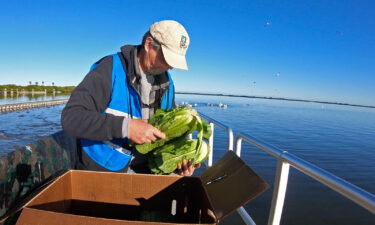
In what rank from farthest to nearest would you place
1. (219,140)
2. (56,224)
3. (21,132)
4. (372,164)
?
1. (21,132)
2. (219,140)
3. (372,164)
4. (56,224)

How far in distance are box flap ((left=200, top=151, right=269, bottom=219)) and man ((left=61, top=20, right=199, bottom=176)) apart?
385mm

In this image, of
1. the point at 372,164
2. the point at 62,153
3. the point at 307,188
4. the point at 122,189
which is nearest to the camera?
the point at 122,189

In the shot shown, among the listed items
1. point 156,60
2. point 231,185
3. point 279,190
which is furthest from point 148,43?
point 279,190

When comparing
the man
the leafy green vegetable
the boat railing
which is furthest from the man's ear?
the boat railing

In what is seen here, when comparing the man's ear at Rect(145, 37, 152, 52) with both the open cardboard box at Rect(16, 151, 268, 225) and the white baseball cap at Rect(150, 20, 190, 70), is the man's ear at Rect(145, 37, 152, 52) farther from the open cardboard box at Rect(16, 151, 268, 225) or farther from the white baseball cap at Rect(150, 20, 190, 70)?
the open cardboard box at Rect(16, 151, 268, 225)

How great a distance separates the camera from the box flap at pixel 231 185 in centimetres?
141

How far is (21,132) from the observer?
25.4m

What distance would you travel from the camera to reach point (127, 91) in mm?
2246

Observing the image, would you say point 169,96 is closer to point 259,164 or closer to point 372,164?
point 259,164

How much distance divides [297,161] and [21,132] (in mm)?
28517

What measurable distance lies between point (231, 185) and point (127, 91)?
116 centimetres

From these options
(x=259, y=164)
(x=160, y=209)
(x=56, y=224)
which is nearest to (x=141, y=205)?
(x=160, y=209)

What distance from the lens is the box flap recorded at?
4.62ft

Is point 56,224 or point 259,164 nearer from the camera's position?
point 56,224
